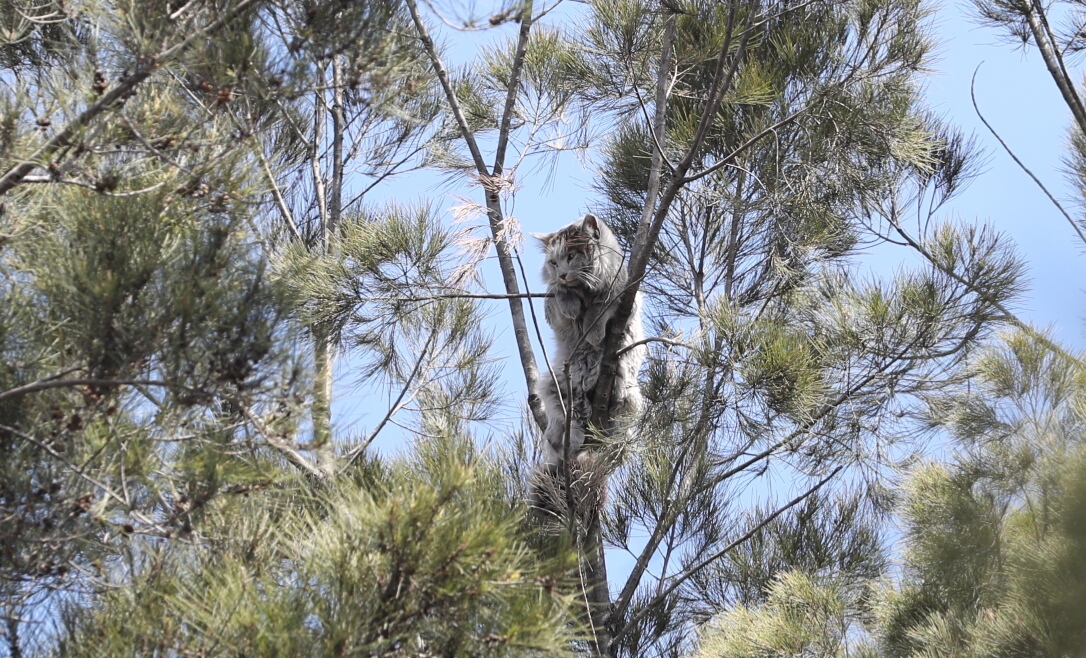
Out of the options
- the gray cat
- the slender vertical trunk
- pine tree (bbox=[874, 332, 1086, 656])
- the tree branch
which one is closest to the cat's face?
the gray cat

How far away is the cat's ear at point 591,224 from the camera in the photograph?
465 centimetres

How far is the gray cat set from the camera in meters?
4.37

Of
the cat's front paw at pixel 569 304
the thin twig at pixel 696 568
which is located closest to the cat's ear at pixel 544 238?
Answer: the cat's front paw at pixel 569 304

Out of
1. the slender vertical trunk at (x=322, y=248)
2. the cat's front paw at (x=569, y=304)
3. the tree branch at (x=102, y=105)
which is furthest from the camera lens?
the cat's front paw at (x=569, y=304)

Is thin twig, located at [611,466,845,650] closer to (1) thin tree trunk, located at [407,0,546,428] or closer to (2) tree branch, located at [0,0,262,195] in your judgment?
(1) thin tree trunk, located at [407,0,546,428]

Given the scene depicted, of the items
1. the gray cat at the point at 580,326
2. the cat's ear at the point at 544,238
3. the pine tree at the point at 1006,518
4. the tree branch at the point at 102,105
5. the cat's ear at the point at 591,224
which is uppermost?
the cat's ear at the point at 544,238

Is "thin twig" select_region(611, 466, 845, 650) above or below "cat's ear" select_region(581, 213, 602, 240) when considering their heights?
below

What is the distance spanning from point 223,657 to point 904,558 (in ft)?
9.73

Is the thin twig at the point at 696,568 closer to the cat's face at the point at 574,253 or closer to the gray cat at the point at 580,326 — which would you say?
the gray cat at the point at 580,326

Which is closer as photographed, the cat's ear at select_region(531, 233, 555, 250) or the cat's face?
the cat's face

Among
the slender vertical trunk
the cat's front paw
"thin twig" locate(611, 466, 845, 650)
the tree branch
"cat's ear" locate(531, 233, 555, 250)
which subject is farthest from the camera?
"cat's ear" locate(531, 233, 555, 250)

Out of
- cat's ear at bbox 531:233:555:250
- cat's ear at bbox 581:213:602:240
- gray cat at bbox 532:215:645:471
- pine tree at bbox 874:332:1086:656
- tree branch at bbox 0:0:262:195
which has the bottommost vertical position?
pine tree at bbox 874:332:1086:656

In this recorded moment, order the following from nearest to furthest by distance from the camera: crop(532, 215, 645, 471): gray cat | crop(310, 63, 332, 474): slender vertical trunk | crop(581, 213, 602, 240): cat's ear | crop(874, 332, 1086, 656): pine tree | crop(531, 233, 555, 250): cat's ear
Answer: crop(874, 332, 1086, 656): pine tree → crop(310, 63, 332, 474): slender vertical trunk → crop(532, 215, 645, 471): gray cat → crop(581, 213, 602, 240): cat's ear → crop(531, 233, 555, 250): cat's ear

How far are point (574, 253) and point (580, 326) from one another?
0.30 m
